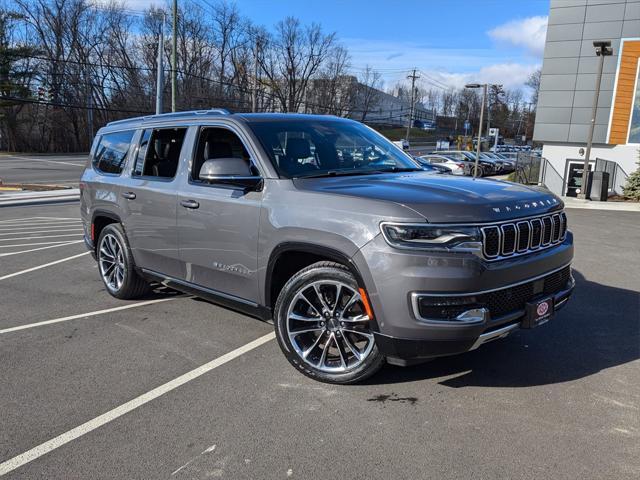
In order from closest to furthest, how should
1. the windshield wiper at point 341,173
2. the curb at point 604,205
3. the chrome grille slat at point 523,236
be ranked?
1. the chrome grille slat at point 523,236
2. the windshield wiper at point 341,173
3. the curb at point 604,205

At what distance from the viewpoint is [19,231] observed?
11.1 m

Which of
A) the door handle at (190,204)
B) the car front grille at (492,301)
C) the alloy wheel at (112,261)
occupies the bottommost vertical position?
the alloy wheel at (112,261)

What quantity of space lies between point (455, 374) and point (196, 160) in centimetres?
283

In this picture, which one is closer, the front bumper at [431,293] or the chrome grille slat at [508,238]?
the front bumper at [431,293]

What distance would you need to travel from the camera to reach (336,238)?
3373mm

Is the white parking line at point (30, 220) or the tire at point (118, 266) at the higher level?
the tire at point (118, 266)

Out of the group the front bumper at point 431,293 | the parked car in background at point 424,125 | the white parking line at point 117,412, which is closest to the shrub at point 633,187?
the front bumper at point 431,293

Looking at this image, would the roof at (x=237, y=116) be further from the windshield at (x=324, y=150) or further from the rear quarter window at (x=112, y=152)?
the rear quarter window at (x=112, y=152)

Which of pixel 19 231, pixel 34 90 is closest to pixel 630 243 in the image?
pixel 19 231

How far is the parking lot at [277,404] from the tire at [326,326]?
151 millimetres

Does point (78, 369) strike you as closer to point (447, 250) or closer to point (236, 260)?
point (236, 260)

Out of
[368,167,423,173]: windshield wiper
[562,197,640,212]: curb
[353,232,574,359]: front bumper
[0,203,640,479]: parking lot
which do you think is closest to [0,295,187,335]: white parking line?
[0,203,640,479]: parking lot

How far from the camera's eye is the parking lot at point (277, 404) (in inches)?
109

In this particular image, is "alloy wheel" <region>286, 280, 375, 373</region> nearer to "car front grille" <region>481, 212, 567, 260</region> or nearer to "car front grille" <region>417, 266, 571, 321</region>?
"car front grille" <region>417, 266, 571, 321</region>
